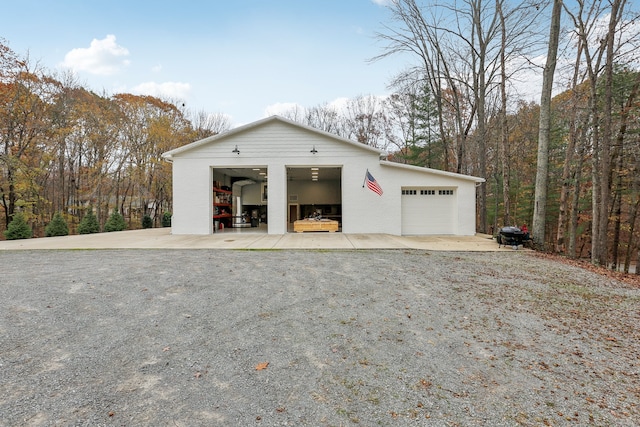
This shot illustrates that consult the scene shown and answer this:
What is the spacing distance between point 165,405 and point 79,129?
23387 mm

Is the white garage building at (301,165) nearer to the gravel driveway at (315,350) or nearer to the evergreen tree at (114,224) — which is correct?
the evergreen tree at (114,224)

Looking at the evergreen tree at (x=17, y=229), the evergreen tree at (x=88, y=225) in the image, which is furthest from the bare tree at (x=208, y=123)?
the evergreen tree at (x=17, y=229)

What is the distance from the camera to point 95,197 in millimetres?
21766

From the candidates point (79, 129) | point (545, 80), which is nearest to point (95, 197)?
point (79, 129)

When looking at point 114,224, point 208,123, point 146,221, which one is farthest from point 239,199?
point 208,123

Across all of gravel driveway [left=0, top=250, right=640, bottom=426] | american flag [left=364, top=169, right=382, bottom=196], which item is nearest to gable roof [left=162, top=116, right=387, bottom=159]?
american flag [left=364, top=169, right=382, bottom=196]

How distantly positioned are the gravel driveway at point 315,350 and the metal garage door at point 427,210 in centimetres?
701

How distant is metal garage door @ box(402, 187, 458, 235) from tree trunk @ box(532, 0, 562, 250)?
353cm

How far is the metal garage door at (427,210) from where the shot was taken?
12.7 m

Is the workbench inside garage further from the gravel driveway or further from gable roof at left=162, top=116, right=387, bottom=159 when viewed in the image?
the gravel driveway

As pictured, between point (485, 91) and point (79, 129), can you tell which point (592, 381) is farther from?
point (79, 129)

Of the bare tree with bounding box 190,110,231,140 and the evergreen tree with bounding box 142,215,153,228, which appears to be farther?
the bare tree with bounding box 190,110,231,140

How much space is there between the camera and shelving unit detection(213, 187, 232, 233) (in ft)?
47.3

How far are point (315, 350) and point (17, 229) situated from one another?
15163mm
